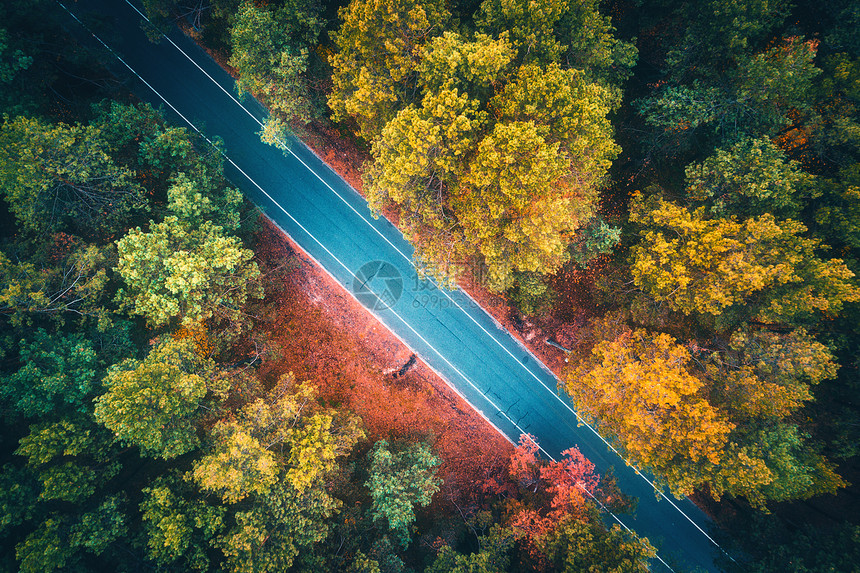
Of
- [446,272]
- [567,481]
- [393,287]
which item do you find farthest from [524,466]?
[393,287]

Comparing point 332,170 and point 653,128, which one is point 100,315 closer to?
point 332,170

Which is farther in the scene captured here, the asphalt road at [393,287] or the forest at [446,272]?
the asphalt road at [393,287]

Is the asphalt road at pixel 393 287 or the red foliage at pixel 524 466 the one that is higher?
the asphalt road at pixel 393 287

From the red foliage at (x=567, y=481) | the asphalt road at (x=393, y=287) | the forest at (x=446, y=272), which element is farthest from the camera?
the asphalt road at (x=393, y=287)

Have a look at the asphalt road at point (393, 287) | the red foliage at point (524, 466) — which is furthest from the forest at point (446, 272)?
the asphalt road at point (393, 287)

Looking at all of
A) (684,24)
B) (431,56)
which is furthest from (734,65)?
(431,56)

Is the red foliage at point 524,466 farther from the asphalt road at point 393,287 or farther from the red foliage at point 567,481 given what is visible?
the asphalt road at point 393,287

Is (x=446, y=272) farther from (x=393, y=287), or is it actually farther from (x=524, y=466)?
(x=524, y=466)
